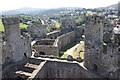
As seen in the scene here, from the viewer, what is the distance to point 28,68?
78.4ft

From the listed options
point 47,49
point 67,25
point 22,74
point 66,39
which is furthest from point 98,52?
point 67,25

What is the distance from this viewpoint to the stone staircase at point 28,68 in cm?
2224

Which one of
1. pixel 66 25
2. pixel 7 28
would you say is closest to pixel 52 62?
pixel 7 28

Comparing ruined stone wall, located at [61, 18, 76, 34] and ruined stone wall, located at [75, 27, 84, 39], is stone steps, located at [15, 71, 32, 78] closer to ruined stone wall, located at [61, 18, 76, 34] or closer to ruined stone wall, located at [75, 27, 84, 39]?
ruined stone wall, located at [61, 18, 76, 34]

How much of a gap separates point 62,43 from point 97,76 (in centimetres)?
2541

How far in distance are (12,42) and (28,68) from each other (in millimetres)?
5116

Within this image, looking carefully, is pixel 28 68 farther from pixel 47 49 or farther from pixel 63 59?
pixel 47 49

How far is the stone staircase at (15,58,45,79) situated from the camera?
22.2 meters

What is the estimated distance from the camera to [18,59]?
25.5 metres

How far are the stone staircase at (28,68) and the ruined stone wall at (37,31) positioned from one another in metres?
17.2

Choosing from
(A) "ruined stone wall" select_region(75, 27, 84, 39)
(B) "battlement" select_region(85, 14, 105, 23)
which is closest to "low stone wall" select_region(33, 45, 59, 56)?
(B) "battlement" select_region(85, 14, 105, 23)

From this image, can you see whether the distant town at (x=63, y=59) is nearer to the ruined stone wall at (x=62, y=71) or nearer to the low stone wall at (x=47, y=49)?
the ruined stone wall at (x=62, y=71)

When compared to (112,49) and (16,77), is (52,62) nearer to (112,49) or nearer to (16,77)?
(16,77)

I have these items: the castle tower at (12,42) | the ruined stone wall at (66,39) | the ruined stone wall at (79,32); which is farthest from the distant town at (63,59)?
the ruined stone wall at (79,32)
